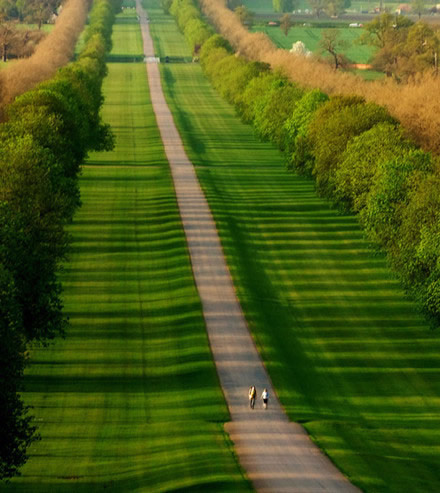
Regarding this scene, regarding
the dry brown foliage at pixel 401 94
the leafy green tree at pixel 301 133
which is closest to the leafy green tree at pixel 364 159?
the leafy green tree at pixel 301 133

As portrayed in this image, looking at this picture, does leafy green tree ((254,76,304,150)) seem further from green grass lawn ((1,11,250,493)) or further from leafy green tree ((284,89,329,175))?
green grass lawn ((1,11,250,493))

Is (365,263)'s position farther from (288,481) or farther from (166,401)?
(288,481)

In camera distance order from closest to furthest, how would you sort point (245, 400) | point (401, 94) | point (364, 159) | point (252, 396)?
point (252, 396) → point (245, 400) → point (364, 159) → point (401, 94)

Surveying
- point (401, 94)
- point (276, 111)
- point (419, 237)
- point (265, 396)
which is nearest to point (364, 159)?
point (419, 237)

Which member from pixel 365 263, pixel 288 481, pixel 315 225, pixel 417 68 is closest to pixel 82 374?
pixel 288 481

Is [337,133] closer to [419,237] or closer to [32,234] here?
[419,237]

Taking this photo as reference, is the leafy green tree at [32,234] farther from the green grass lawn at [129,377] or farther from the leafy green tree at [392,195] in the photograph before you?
the leafy green tree at [392,195]

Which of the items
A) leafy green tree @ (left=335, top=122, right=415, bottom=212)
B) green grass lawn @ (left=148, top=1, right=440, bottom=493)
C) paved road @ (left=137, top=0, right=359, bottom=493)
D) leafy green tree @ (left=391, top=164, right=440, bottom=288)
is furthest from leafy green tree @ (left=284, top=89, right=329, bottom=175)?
leafy green tree @ (left=391, top=164, right=440, bottom=288)
